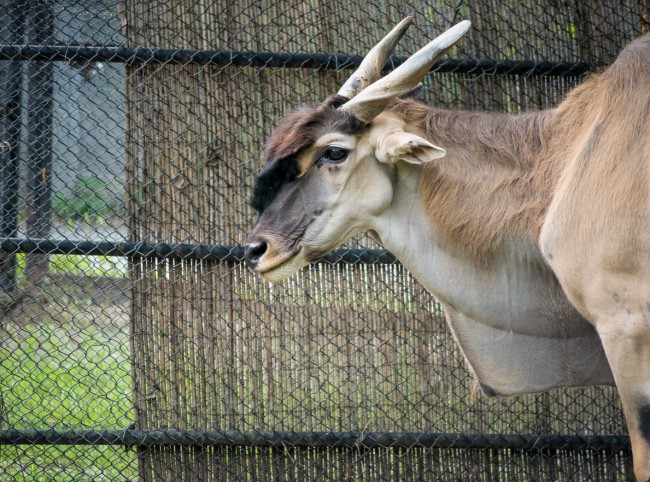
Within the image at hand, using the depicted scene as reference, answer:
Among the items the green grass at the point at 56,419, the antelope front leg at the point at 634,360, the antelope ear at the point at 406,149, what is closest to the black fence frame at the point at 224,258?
the green grass at the point at 56,419

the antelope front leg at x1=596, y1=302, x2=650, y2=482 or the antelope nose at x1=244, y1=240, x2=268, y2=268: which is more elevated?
the antelope nose at x1=244, y1=240, x2=268, y2=268

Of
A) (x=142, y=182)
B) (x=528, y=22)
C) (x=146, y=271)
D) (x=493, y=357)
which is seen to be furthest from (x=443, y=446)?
(x=528, y=22)

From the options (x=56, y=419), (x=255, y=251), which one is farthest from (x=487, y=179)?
(x=56, y=419)

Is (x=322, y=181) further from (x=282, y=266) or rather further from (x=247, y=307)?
(x=247, y=307)

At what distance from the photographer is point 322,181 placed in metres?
4.52

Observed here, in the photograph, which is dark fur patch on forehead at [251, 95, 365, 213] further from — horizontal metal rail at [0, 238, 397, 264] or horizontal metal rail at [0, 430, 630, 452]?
horizontal metal rail at [0, 430, 630, 452]

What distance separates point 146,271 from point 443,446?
2775mm

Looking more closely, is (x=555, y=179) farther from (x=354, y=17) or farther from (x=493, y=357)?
(x=354, y=17)

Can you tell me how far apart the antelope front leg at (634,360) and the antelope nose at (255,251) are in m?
1.84

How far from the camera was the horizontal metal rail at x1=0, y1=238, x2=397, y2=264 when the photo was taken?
6.21 meters

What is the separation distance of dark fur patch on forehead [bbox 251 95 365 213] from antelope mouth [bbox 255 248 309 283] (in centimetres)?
34

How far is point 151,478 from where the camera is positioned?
6.38 m

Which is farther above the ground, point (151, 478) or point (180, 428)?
point (180, 428)

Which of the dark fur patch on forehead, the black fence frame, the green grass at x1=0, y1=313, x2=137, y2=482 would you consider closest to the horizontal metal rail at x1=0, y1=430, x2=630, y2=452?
the black fence frame
